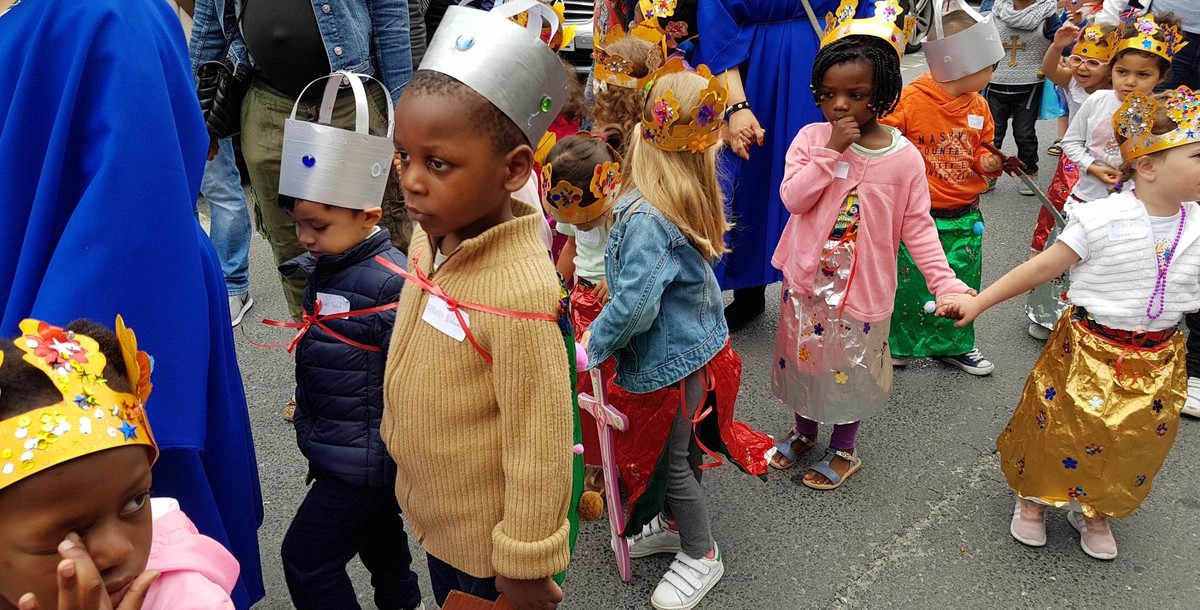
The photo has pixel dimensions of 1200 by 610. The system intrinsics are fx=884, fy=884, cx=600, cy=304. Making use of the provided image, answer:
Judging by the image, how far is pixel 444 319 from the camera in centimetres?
160

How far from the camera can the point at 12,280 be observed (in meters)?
1.54

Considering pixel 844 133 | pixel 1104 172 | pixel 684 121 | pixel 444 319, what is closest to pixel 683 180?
pixel 684 121

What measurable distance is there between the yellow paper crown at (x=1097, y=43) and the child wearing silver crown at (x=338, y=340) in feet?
11.5

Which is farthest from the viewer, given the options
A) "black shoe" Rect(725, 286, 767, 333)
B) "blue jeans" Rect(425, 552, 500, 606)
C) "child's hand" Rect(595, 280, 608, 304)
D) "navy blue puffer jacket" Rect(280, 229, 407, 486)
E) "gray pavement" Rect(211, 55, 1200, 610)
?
"black shoe" Rect(725, 286, 767, 333)

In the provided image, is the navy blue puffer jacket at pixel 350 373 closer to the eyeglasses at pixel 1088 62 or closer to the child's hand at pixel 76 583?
the child's hand at pixel 76 583

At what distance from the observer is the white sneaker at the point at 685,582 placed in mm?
2609

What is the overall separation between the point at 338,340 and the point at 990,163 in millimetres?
2751

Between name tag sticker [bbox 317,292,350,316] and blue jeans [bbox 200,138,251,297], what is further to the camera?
blue jeans [bbox 200,138,251,297]

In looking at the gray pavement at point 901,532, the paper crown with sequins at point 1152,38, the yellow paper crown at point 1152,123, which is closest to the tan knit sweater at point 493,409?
the gray pavement at point 901,532

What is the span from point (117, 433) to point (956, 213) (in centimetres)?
346

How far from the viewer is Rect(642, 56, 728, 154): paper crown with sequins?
2418 mm

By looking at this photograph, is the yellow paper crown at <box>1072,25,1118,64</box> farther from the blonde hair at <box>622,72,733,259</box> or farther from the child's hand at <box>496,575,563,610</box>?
the child's hand at <box>496,575,563,610</box>

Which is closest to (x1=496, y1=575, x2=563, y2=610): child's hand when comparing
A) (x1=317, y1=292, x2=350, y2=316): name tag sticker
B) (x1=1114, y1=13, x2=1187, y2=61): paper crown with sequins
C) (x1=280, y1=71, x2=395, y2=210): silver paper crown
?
(x1=317, y1=292, x2=350, y2=316): name tag sticker

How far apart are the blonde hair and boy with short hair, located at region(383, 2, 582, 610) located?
0.76m
